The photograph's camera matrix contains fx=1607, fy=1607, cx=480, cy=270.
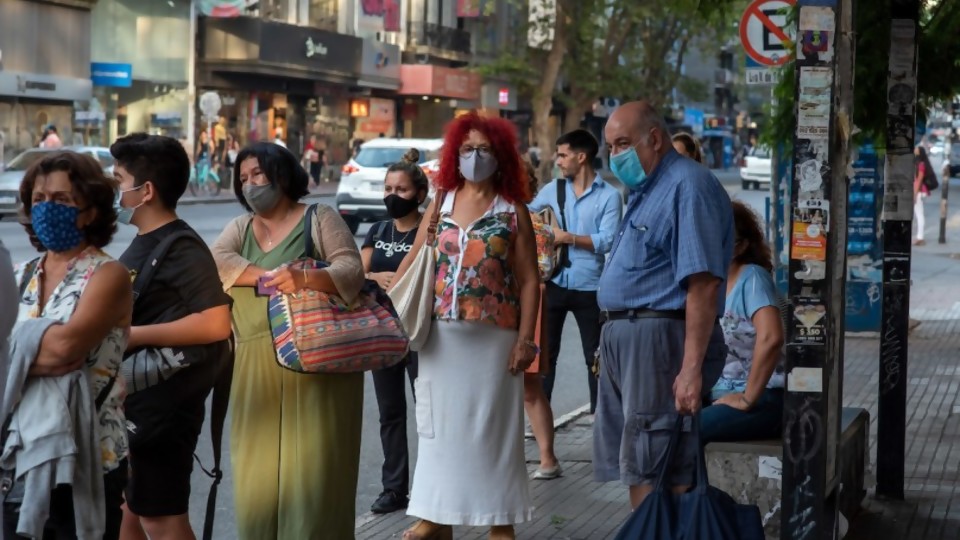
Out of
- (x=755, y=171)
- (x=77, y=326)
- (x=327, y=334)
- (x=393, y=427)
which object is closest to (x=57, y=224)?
(x=77, y=326)

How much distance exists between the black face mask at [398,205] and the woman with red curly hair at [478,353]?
107cm

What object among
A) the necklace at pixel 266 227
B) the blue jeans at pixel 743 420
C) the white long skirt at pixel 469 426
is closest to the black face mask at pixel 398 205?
the white long skirt at pixel 469 426

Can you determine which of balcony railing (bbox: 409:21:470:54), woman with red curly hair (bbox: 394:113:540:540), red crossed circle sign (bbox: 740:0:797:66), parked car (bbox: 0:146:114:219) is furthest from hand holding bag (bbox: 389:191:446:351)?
balcony railing (bbox: 409:21:470:54)

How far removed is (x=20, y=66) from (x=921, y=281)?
26.0 meters

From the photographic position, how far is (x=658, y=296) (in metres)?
5.79

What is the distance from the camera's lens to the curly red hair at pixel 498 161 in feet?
22.3

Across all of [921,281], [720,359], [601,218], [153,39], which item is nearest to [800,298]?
[720,359]

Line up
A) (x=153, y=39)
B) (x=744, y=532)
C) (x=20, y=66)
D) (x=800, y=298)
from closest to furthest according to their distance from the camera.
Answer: (x=744, y=532) < (x=800, y=298) < (x=20, y=66) < (x=153, y=39)

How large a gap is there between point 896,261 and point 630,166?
2796mm

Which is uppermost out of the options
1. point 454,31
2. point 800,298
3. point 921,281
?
point 454,31

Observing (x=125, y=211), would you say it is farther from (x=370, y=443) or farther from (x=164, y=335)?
(x=370, y=443)

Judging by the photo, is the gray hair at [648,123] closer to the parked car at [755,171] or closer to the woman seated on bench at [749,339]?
the woman seated on bench at [749,339]

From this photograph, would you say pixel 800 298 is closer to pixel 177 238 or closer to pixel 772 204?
pixel 177 238

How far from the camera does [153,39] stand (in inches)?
1877
